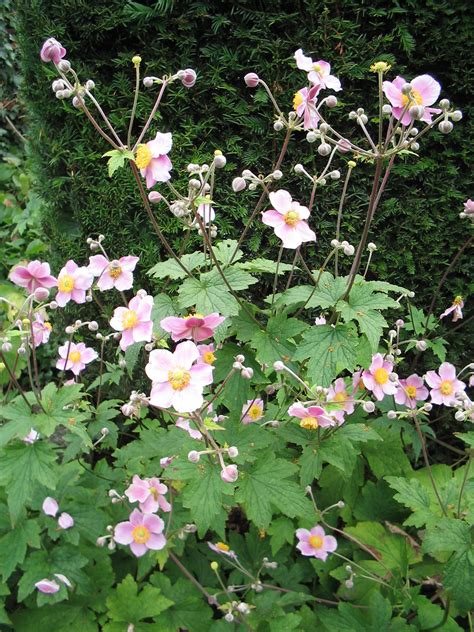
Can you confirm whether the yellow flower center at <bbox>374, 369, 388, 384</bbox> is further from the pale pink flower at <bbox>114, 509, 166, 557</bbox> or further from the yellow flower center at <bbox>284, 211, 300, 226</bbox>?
the pale pink flower at <bbox>114, 509, 166, 557</bbox>

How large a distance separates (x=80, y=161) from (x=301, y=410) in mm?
2024

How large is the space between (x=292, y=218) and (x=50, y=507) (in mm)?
1239

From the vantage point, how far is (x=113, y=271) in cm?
172

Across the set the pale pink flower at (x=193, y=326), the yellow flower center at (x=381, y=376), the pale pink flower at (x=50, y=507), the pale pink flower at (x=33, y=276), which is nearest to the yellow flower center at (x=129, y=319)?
the pale pink flower at (x=193, y=326)

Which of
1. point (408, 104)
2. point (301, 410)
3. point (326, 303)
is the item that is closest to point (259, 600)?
point (301, 410)

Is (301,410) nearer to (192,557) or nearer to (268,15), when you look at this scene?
(192,557)

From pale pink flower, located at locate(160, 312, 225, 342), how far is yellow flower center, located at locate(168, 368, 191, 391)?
0.12 m

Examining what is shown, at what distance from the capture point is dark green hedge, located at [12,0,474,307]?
2486 millimetres

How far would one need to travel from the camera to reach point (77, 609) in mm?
1823

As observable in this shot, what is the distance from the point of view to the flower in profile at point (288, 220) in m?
1.51

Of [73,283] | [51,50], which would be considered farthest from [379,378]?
[51,50]

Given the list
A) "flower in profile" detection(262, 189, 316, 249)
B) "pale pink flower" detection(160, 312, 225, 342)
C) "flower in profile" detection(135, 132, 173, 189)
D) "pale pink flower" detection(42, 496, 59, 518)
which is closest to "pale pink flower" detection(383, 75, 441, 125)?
"flower in profile" detection(262, 189, 316, 249)

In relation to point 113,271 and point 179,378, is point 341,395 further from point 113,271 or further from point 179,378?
point 113,271

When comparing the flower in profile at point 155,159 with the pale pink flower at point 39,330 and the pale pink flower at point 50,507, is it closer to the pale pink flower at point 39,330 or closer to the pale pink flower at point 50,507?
the pale pink flower at point 39,330
